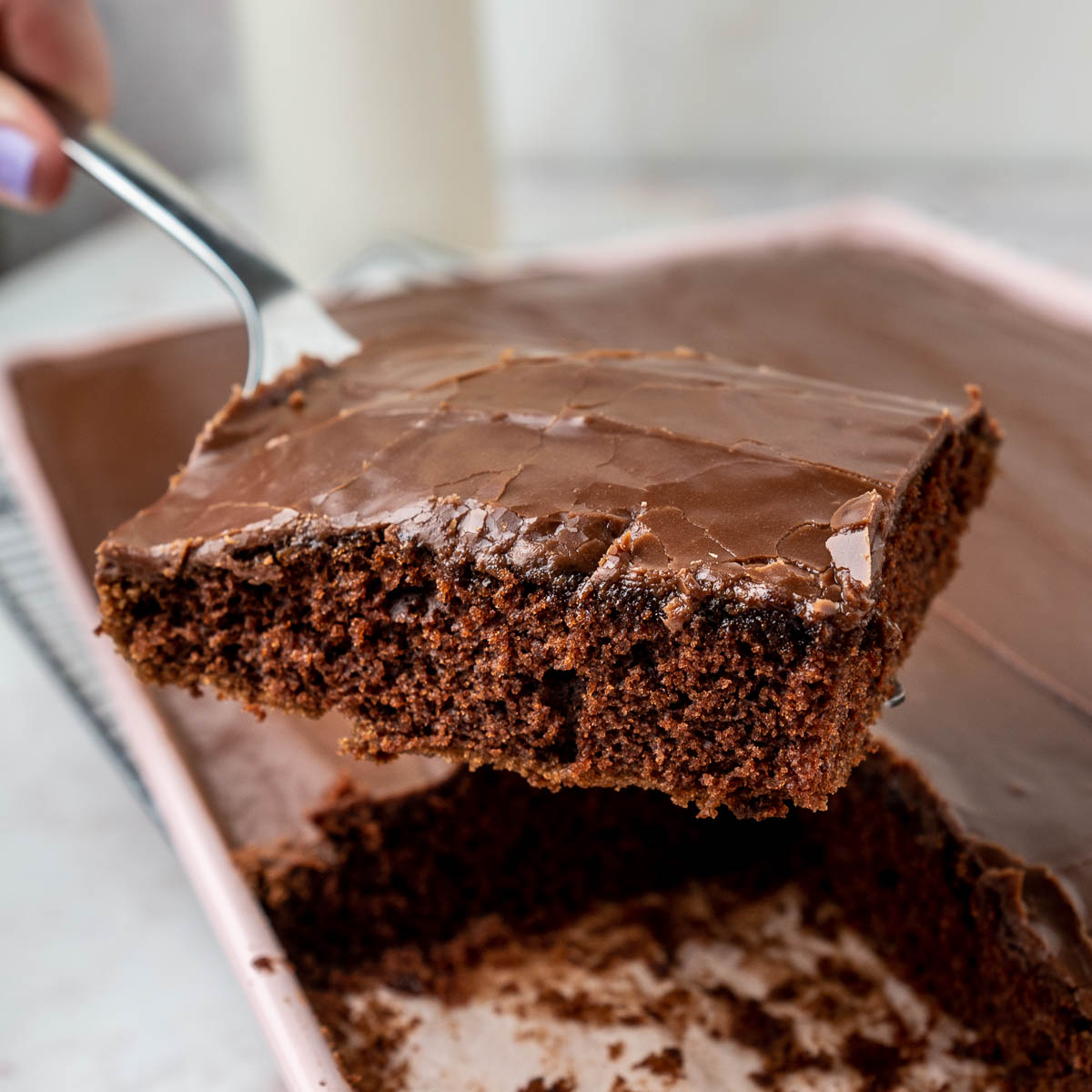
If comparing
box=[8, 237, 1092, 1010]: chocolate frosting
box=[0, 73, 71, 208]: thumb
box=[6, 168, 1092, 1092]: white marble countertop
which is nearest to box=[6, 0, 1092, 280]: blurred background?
box=[8, 237, 1092, 1010]: chocolate frosting

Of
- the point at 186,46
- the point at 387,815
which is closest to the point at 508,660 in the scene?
the point at 387,815

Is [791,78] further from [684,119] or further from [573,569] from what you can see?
[573,569]

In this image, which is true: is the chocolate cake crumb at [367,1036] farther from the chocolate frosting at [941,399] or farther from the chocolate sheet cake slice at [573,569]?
the chocolate frosting at [941,399]

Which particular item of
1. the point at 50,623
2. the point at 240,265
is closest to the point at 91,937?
the point at 50,623

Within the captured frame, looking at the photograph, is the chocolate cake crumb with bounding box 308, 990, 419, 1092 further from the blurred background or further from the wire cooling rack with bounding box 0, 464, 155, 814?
the blurred background

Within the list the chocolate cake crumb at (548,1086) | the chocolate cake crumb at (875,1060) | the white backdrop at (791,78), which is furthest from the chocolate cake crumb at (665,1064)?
the white backdrop at (791,78)

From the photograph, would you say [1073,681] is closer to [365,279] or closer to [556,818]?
[556,818]
